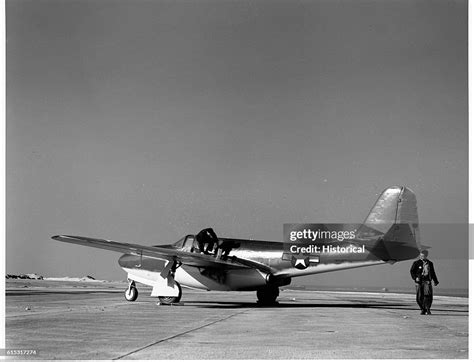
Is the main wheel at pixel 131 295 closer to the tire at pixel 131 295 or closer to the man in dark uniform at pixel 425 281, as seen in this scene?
the tire at pixel 131 295

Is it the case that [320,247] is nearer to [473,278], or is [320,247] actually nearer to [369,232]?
[369,232]

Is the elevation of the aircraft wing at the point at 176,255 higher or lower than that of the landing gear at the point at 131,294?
higher

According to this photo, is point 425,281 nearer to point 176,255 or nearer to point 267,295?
point 267,295

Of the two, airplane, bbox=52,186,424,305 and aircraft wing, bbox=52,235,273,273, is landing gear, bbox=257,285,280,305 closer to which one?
airplane, bbox=52,186,424,305

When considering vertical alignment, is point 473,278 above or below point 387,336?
above

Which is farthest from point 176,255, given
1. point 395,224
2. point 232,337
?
point 232,337

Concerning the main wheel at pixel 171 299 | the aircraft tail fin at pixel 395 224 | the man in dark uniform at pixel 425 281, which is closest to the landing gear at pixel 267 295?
the main wheel at pixel 171 299

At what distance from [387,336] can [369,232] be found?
10.7 m

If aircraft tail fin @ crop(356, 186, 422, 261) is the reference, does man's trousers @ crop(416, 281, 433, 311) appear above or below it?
below

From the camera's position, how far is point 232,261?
22984 millimetres

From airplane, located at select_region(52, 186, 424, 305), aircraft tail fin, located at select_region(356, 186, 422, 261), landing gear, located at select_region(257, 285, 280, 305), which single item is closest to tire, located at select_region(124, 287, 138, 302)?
airplane, located at select_region(52, 186, 424, 305)

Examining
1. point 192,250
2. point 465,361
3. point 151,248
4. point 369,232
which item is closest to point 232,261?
point 192,250

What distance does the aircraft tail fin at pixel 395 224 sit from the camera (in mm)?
20808

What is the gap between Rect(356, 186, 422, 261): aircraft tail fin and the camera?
2081cm
